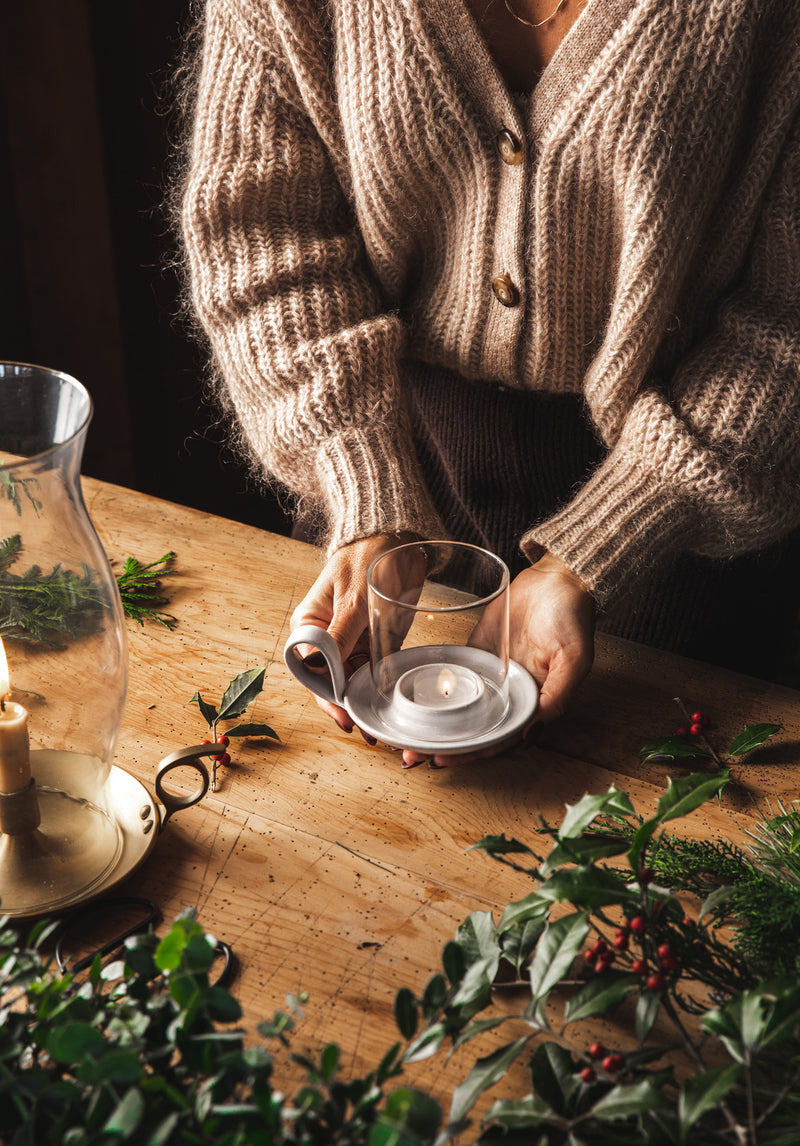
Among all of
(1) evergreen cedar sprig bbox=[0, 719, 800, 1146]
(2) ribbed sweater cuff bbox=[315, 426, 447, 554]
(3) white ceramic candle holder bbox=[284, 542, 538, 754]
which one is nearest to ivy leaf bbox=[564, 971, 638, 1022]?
(1) evergreen cedar sprig bbox=[0, 719, 800, 1146]

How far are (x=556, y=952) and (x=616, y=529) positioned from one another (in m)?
0.45

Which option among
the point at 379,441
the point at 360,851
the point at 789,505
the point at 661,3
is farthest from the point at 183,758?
the point at 661,3

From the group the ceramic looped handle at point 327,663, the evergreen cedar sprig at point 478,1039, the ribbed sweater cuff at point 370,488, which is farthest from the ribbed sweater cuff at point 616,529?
the evergreen cedar sprig at point 478,1039

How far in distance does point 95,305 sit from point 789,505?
1623mm

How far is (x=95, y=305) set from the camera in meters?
2.07

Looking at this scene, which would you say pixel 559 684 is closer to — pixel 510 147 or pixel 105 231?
pixel 510 147

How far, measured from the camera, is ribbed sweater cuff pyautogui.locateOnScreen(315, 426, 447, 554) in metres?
0.88

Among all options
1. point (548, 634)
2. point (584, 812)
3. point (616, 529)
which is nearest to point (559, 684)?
point (548, 634)

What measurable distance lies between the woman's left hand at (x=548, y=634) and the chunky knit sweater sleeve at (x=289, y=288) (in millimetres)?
117

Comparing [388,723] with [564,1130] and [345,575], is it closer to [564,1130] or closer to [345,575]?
[345,575]

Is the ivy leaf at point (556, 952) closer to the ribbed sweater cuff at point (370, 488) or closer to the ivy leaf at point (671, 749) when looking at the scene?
the ivy leaf at point (671, 749)

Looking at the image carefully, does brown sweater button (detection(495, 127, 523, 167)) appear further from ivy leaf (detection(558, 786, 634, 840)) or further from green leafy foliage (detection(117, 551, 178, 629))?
ivy leaf (detection(558, 786, 634, 840))

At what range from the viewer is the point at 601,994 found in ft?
1.59

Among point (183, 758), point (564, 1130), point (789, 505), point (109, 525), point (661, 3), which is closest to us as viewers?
point (564, 1130)
